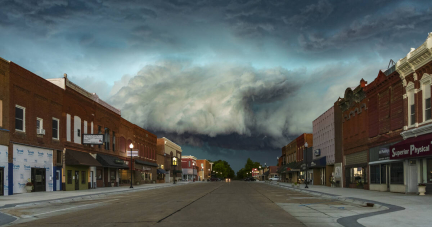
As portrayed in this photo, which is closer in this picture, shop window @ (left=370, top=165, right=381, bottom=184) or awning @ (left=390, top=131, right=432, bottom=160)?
awning @ (left=390, top=131, right=432, bottom=160)

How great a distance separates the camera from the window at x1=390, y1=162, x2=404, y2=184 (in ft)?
104

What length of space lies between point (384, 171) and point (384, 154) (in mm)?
2609

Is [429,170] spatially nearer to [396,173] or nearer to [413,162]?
[413,162]

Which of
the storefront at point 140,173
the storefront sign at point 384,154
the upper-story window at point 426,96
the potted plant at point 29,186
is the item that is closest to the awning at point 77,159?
the potted plant at point 29,186

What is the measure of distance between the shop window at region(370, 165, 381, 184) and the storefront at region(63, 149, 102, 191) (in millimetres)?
28402

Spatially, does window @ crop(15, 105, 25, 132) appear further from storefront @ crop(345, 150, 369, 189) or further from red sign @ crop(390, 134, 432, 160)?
storefront @ crop(345, 150, 369, 189)

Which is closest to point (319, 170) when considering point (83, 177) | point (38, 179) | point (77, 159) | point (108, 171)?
point (108, 171)

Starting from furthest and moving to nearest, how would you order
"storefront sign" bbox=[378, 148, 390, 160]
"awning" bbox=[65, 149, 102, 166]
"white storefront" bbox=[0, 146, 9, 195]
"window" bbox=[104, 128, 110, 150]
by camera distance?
"window" bbox=[104, 128, 110, 150] → "awning" bbox=[65, 149, 102, 166] → "storefront sign" bbox=[378, 148, 390, 160] → "white storefront" bbox=[0, 146, 9, 195]

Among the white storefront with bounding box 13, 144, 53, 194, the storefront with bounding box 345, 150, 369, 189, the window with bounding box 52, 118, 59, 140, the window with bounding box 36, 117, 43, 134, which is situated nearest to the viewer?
the white storefront with bounding box 13, 144, 53, 194

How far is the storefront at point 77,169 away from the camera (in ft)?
132

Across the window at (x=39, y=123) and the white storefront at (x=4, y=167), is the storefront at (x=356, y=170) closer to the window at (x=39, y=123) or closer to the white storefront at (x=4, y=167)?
the window at (x=39, y=123)

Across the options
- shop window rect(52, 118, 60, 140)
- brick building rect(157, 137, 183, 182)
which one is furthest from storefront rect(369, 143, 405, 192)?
brick building rect(157, 137, 183, 182)

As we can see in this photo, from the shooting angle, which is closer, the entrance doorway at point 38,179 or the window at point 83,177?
the entrance doorway at point 38,179

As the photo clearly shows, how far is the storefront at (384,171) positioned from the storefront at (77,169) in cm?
2832
